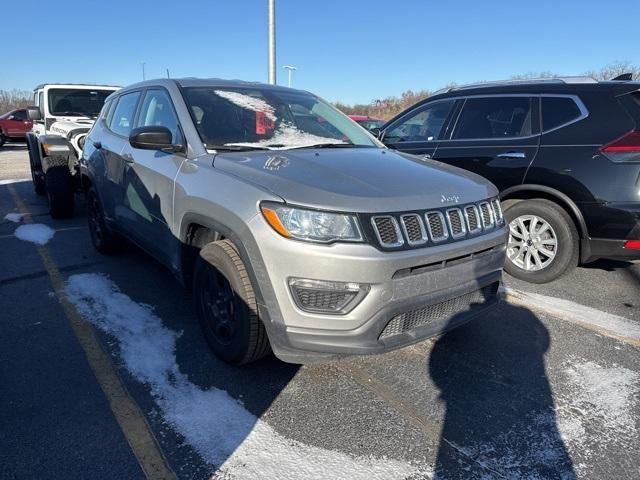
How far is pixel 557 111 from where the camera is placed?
13.9 feet

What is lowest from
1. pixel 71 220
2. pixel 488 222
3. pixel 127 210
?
pixel 71 220

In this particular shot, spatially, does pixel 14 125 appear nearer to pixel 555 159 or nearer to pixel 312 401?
pixel 555 159

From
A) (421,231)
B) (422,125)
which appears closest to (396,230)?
(421,231)

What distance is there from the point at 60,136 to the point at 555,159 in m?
6.91

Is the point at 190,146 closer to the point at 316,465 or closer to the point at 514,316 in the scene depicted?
the point at 316,465

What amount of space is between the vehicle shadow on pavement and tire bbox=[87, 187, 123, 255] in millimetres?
3566

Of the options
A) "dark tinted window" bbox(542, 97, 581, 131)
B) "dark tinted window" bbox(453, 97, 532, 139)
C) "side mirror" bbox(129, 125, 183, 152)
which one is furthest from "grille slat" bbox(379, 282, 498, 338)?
"dark tinted window" bbox(453, 97, 532, 139)

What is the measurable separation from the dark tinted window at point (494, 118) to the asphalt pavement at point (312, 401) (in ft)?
5.95

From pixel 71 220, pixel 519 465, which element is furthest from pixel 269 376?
pixel 71 220

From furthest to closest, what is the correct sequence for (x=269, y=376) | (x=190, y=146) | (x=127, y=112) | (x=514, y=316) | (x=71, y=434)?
(x=127, y=112)
(x=514, y=316)
(x=190, y=146)
(x=269, y=376)
(x=71, y=434)

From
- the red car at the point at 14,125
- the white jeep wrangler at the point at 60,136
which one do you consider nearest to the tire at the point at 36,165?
the white jeep wrangler at the point at 60,136

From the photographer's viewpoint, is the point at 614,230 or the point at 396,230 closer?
the point at 396,230

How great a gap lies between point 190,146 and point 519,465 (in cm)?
263

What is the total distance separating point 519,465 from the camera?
2.14 m
